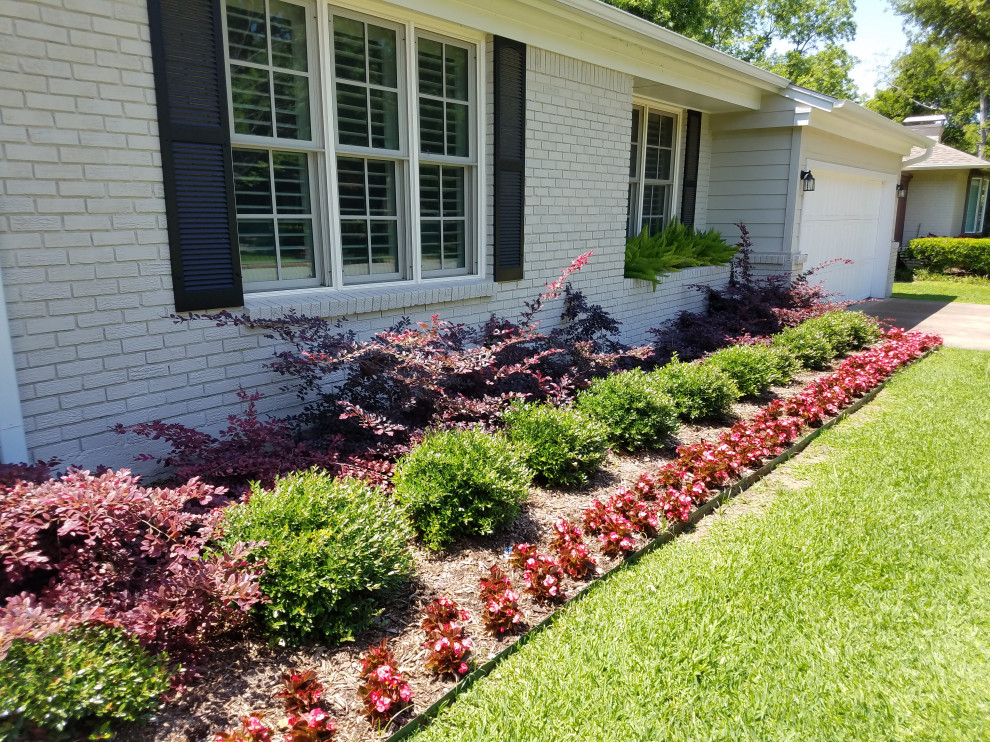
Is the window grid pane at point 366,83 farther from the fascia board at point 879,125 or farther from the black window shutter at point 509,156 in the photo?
the fascia board at point 879,125

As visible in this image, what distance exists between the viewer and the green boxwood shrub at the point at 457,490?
3428mm

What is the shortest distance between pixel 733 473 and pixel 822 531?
2.52 ft

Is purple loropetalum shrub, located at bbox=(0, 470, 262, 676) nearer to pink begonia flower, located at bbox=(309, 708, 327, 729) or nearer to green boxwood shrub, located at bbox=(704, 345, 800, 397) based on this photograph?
pink begonia flower, located at bbox=(309, 708, 327, 729)

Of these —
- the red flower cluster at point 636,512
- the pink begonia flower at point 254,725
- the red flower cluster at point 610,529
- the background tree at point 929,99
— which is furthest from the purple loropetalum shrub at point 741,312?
the background tree at point 929,99

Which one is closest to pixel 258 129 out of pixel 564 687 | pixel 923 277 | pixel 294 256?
pixel 294 256

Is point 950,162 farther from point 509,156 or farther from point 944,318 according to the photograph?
point 509,156

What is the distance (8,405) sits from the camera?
3242 mm

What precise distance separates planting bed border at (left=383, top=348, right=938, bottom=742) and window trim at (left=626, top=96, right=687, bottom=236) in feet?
12.8

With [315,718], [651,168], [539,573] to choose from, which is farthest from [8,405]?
[651,168]

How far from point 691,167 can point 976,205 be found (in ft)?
68.0

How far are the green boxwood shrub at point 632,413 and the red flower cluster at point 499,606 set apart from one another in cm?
198

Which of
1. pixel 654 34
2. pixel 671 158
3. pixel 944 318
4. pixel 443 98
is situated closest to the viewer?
pixel 443 98

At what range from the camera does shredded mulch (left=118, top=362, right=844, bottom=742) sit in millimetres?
2297

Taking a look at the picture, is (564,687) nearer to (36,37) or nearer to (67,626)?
(67,626)
